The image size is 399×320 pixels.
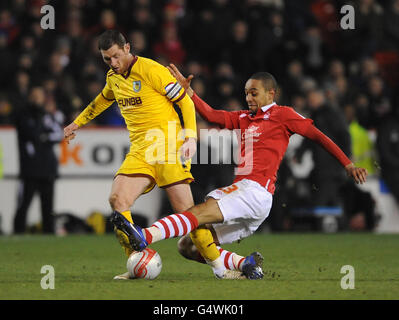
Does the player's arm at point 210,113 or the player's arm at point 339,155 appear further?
the player's arm at point 210,113

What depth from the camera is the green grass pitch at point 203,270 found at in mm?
6469

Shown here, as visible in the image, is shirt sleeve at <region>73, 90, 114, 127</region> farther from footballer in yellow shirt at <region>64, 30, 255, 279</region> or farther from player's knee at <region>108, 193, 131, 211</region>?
player's knee at <region>108, 193, 131, 211</region>

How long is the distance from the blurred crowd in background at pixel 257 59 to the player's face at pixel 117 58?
5.64 metres

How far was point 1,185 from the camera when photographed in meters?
13.8

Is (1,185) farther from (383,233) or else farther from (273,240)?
(383,233)

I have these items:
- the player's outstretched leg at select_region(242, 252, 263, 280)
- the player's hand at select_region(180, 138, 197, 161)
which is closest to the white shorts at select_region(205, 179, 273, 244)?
the player's outstretched leg at select_region(242, 252, 263, 280)

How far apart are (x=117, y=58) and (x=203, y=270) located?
218 cm

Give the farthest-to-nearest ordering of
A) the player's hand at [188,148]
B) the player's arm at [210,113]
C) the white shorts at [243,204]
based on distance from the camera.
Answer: the player's arm at [210,113]
the player's hand at [188,148]
the white shorts at [243,204]

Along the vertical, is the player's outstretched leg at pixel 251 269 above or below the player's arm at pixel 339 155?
below

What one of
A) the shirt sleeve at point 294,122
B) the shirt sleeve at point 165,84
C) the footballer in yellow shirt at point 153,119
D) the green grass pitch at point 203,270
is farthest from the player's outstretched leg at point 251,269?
the shirt sleeve at point 165,84

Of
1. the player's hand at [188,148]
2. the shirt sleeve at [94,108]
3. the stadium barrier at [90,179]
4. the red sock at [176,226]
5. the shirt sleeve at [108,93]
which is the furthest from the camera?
the stadium barrier at [90,179]

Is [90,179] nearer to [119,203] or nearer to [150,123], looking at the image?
[150,123]

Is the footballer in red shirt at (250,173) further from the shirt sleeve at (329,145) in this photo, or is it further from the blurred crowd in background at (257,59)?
the blurred crowd in background at (257,59)

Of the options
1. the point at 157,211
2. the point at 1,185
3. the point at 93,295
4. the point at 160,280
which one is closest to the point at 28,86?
the point at 1,185
